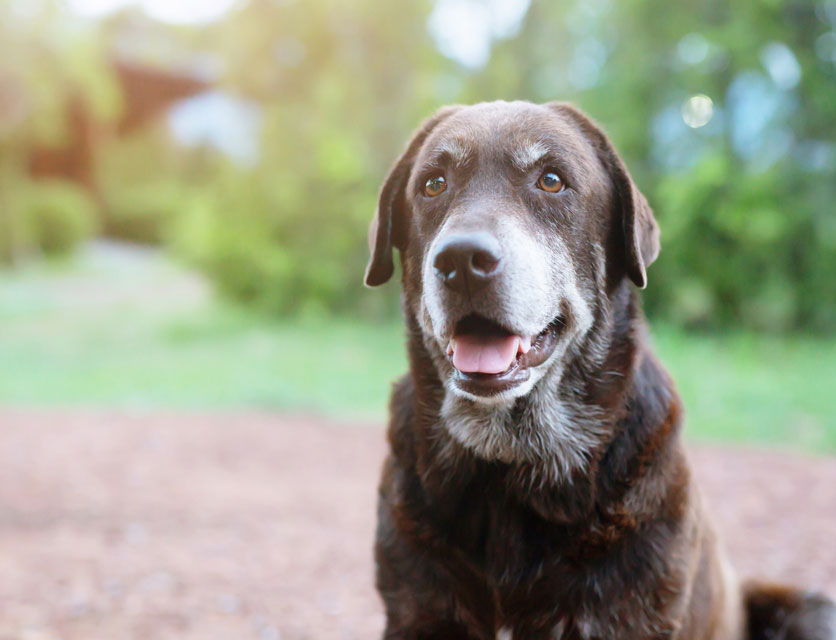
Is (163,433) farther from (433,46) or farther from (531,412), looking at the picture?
(433,46)

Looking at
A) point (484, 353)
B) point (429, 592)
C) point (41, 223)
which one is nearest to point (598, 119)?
point (484, 353)

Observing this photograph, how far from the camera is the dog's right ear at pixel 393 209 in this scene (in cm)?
269

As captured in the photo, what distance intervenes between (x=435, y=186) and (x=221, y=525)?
338cm

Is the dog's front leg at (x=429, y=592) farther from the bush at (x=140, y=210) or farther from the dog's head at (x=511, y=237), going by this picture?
the bush at (x=140, y=210)

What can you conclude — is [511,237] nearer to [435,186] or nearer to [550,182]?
[550,182]

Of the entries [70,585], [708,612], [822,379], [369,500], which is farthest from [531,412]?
[822,379]

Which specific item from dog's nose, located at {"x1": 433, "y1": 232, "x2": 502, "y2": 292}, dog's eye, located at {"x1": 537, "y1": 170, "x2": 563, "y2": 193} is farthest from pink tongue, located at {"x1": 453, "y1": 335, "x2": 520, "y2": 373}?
dog's eye, located at {"x1": 537, "y1": 170, "x2": 563, "y2": 193}

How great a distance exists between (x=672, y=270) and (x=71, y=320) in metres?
10.1

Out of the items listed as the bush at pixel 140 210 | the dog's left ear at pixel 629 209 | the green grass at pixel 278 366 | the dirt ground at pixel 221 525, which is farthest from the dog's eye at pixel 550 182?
the bush at pixel 140 210

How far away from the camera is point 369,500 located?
575 cm

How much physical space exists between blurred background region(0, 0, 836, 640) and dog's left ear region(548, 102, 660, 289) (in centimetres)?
354

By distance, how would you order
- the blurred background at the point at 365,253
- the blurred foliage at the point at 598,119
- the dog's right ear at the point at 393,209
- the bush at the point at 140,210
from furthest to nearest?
the bush at the point at 140,210, the blurred foliage at the point at 598,119, the blurred background at the point at 365,253, the dog's right ear at the point at 393,209

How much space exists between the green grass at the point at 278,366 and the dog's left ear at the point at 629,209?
5163 millimetres

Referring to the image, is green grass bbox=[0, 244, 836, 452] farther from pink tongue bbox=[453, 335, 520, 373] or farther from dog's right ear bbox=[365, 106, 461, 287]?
pink tongue bbox=[453, 335, 520, 373]
